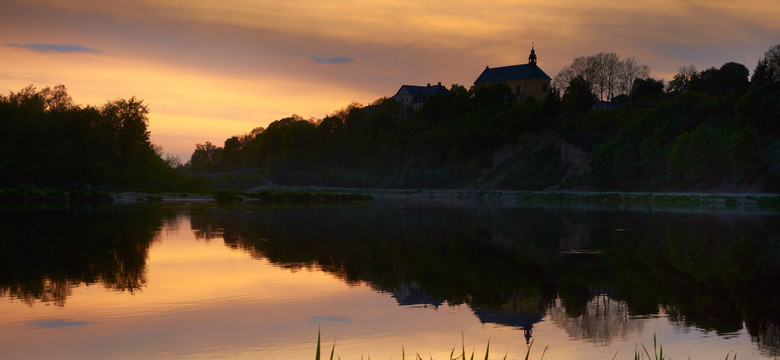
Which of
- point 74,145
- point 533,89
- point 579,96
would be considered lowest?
point 74,145

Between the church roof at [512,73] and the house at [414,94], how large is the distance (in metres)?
21.3

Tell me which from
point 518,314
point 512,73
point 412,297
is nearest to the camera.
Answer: point 518,314

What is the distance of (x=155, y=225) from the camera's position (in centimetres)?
3791

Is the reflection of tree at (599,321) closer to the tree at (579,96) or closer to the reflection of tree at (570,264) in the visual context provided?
the reflection of tree at (570,264)

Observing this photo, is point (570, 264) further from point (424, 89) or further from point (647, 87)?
point (424, 89)

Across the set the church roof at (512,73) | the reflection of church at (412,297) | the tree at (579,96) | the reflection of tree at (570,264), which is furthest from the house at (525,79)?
the reflection of church at (412,297)

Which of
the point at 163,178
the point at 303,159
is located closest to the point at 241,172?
the point at 303,159

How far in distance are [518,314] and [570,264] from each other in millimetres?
9025

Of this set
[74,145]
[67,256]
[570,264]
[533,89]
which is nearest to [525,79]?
[533,89]

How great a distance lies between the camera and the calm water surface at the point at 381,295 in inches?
461

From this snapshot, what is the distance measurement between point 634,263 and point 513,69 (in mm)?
146049

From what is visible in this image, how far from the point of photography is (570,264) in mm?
22719

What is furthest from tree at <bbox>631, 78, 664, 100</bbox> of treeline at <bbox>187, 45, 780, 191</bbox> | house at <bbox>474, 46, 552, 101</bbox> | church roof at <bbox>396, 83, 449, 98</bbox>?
church roof at <bbox>396, 83, 449, 98</bbox>

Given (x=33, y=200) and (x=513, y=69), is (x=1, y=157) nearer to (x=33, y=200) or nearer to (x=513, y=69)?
(x=33, y=200)
